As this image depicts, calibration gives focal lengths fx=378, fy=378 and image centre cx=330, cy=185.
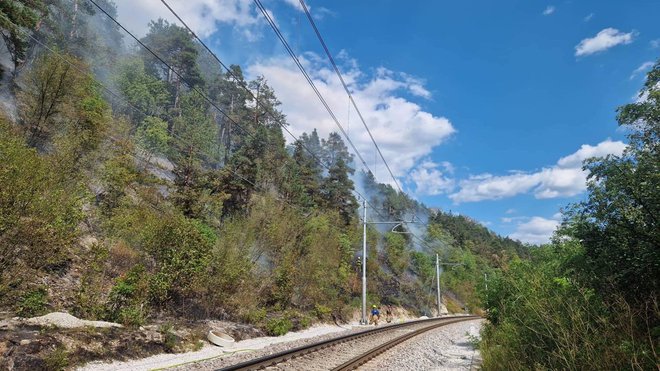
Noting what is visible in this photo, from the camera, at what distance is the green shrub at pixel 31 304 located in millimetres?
10844

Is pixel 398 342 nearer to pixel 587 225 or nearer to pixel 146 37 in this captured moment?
pixel 587 225

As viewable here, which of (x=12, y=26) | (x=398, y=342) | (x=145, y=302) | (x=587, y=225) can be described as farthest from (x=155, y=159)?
(x=587, y=225)

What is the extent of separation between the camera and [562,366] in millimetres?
5852

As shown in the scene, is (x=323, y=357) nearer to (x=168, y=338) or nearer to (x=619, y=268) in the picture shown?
(x=168, y=338)

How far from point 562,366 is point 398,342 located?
11393mm

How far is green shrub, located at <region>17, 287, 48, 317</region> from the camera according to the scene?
10844 mm

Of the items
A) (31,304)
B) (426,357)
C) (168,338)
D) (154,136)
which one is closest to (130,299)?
(168,338)

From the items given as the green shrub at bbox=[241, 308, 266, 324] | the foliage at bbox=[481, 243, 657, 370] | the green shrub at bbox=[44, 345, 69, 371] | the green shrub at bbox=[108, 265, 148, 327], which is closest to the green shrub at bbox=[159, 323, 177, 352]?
the green shrub at bbox=[108, 265, 148, 327]

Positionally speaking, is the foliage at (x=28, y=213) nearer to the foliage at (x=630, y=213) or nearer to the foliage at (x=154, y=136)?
the foliage at (x=630, y=213)

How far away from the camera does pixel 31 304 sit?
11.0 metres

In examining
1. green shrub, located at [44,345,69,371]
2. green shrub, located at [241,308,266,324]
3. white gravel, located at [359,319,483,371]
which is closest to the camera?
green shrub, located at [44,345,69,371]

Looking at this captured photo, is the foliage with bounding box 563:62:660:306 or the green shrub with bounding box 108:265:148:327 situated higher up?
the foliage with bounding box 563:62:660:306

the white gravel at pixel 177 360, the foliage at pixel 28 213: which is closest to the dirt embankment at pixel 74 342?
the white gravel at pixel 177 360

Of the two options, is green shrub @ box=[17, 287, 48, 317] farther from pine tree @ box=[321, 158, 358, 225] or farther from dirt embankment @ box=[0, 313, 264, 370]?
pine tree @ box=[321, 158, 358, 225]
